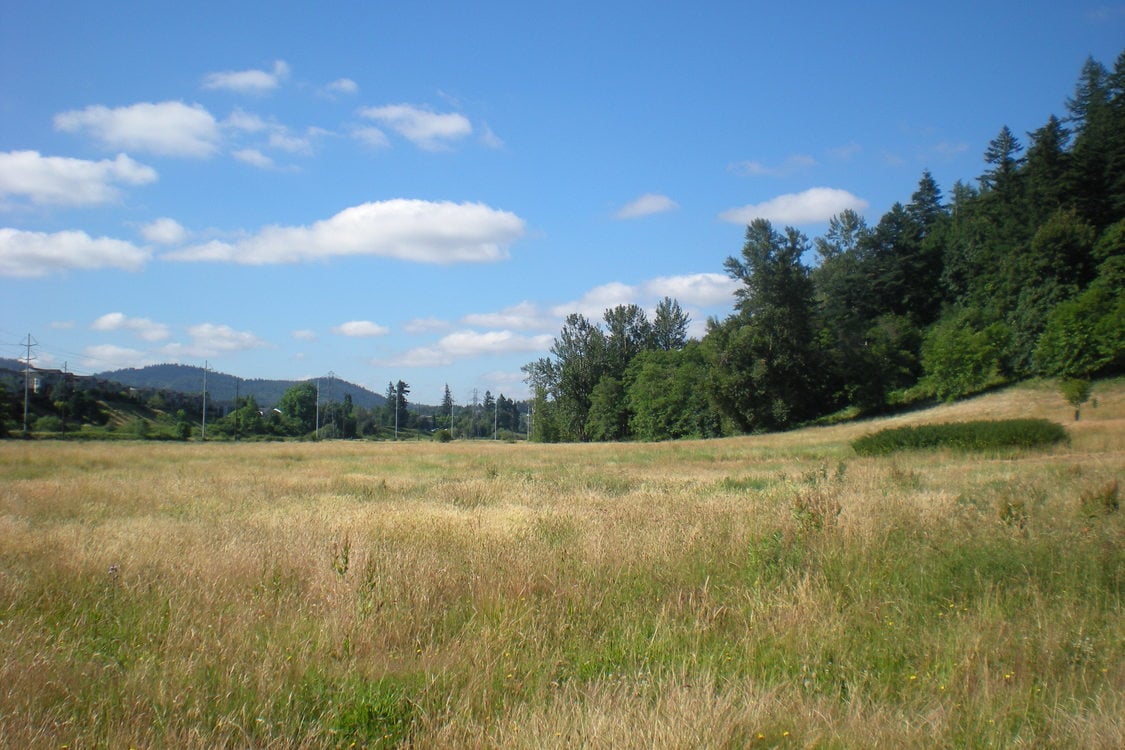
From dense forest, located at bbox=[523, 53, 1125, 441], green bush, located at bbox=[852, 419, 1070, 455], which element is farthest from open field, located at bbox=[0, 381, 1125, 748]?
dense forest, located at bbox=[523, 53, 1125, 441]

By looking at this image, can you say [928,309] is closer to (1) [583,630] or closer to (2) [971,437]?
(2) [971,437]

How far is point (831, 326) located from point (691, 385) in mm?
18421

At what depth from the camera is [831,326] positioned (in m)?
87.8

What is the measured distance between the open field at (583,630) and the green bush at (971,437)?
22880mm

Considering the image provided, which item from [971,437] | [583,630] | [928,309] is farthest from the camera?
[928,309]

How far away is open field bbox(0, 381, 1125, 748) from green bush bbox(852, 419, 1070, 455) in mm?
22880

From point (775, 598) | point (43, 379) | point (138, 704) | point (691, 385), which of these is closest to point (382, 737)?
point (138, 704)

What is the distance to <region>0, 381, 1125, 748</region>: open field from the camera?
389 cm

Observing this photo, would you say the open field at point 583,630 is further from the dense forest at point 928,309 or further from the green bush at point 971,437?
the dense forest at point 928,309

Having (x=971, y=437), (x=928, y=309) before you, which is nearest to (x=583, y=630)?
(x=971, y=437)

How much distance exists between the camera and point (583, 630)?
17.9 feet

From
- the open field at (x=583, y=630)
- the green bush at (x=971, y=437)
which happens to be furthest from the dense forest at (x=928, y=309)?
the open field at (x=583, y=630)

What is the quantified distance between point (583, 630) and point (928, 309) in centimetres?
10568

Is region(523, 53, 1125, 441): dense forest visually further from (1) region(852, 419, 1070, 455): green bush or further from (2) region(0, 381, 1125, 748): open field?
(2) region(0, 381, 1125, 748): open field
